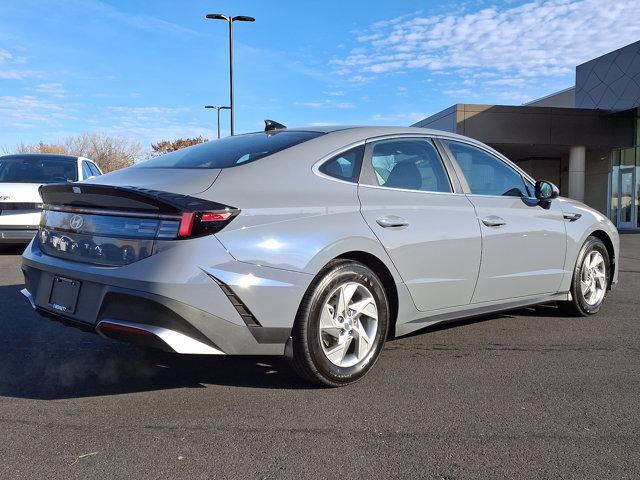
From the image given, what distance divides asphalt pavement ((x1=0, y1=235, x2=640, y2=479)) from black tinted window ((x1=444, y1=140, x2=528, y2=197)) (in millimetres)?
1226

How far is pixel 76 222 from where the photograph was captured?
11.3 feet

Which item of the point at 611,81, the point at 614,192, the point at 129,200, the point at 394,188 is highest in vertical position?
the point at 611,81

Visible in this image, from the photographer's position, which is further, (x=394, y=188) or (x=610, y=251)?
(x=610, y=251)

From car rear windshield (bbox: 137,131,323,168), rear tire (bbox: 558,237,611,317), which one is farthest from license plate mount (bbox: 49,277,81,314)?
rear tire (bbox: 558,237,611,317)

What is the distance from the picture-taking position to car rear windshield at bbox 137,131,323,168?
365cm

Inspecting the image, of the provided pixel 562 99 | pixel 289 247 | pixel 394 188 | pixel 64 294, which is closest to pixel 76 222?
pixel 64 294

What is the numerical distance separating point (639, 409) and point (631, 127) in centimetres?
2261

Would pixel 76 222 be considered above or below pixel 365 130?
below

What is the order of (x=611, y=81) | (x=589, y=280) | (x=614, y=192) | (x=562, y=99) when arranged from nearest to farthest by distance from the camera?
(x=589, y=280) < (x=611, y=81) < (x=614, y=192) < (x=562, y=99)

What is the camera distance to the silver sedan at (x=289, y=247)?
3.05 m

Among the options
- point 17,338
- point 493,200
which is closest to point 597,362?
point 493,200

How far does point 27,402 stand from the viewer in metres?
3.32

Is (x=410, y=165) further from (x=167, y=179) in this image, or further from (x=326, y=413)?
(x=326, y=413)

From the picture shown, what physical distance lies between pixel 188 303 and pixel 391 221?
1460 millimetres
